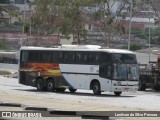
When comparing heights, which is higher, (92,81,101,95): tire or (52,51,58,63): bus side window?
(52,51,58,63): bus side window

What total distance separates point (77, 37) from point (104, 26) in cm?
559

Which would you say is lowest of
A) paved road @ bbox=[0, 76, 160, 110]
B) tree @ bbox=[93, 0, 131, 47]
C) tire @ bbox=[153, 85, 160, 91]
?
tire @ bbox=[153, 85, 160, 91]

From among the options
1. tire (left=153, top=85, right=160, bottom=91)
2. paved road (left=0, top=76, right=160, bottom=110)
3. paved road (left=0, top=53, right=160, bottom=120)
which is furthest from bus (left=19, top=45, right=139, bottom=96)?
tire (left=153, top=85, right=160, bottom=91)

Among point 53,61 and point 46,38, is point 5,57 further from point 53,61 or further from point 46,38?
point 53,61

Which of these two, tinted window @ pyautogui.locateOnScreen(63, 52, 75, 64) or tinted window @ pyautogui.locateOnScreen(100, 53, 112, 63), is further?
tinted window @ pyautogui.locateOnScreen(63, 52, 75, 64)

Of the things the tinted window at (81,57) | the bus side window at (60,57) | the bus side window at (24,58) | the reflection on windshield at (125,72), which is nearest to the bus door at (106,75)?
the reflection on windshield at (125,72)

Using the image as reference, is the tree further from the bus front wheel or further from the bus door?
the bus door

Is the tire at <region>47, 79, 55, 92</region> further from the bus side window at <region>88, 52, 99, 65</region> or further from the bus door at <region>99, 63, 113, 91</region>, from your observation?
the bus door at <region>99, 63, 113, 91</region>

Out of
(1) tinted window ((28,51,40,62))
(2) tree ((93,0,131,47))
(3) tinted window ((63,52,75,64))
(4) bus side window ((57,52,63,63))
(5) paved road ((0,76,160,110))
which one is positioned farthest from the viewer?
(2) tree ((93,0,131,47))

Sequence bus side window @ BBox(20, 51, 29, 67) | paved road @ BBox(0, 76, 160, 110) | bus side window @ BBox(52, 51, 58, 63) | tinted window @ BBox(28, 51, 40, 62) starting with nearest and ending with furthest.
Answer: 1. paved road @ BBox(0, 76, 160, 110)
2. bus side window @ BBox(52, 51, 58, 63)
3. tinted window @ BBox(28, 51, 40, 62)
4. bus side window @ BBox(20, 51, 29, 67)

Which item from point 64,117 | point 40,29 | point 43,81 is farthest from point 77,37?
point 64,117

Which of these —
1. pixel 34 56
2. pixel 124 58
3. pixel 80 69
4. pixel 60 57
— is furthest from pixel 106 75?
pixel 34 56

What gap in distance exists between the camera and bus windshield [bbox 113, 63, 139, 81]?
122 ft

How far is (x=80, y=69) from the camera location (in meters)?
38.3
